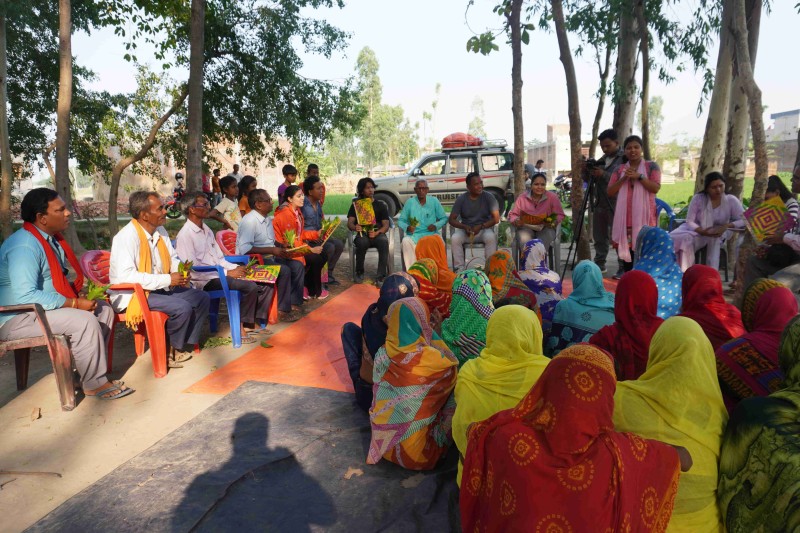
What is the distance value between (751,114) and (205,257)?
543cm

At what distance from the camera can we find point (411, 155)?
2650 inches

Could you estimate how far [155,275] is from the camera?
4.30 metres

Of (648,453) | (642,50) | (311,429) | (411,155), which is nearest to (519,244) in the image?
(311,429)

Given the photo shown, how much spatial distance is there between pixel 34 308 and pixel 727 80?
9.82m

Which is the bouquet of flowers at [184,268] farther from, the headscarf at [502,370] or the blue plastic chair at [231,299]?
the headscarf at [502,370]

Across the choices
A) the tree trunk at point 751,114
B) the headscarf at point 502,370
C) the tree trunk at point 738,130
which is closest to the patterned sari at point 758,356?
the headscarf at point 502,370

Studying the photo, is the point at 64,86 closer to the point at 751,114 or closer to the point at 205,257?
the point at 205,257

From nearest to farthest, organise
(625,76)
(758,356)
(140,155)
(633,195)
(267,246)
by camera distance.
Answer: (758,356), (267,246), (633,195), (625,76), (140,155)

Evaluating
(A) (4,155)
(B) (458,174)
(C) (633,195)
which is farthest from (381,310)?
(B) (458,174)

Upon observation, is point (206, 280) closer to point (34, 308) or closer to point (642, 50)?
point (34, 308)

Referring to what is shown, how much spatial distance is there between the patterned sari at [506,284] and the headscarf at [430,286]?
0.50m

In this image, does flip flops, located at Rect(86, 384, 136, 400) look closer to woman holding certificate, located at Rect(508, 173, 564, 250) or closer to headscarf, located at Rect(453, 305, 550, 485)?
headscarf, located at Rect(453, 305, 550, 485)


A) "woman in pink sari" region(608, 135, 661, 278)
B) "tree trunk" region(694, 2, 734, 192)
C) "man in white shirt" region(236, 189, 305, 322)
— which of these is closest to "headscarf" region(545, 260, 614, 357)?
"woman in pink sari" region(608, 135, 661, 278)

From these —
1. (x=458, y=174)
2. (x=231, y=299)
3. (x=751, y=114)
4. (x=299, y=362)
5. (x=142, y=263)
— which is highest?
(x=751, y=114)
